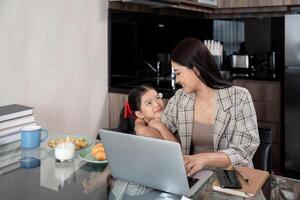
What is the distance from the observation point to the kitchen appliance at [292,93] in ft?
10.5

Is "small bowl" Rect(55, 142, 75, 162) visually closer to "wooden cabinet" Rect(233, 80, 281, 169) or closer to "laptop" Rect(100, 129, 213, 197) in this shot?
"laptop" Rect(100, 129, 213, 197)

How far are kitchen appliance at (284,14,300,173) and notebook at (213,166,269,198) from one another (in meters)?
2.28

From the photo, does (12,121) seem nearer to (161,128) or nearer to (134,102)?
(134,102)

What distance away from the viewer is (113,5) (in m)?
2.56

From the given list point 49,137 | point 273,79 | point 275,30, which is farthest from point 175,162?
point 275,30

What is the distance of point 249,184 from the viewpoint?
3.49 ft

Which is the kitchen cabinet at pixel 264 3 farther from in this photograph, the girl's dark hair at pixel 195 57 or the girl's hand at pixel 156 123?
the girl's hand at pixel 156 123

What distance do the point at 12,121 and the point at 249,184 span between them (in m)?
1.08

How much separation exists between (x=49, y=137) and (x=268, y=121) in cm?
249

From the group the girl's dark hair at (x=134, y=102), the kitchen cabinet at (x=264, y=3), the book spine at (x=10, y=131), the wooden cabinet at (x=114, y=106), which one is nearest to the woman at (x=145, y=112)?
the girl's dark hair at (x=134, y=102)

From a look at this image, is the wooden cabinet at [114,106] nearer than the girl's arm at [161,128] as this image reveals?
No

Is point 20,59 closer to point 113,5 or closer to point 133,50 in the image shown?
point 113,5

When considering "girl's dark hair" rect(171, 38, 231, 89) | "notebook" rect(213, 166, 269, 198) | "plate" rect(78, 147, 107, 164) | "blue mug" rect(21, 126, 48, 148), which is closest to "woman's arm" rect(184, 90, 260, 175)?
"notebook" rect(213, 166, 269, 198)

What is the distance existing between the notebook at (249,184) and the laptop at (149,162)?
0.25ft
